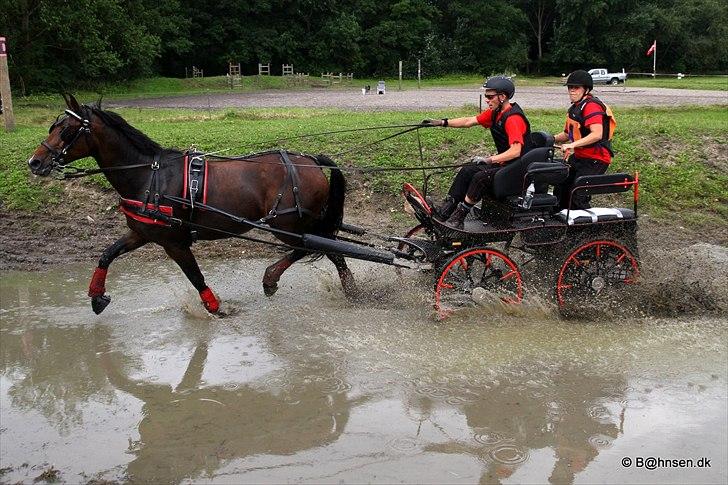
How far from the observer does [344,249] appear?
296 inches

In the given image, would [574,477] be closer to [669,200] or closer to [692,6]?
[669,200]

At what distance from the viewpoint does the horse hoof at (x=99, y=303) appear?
759cm

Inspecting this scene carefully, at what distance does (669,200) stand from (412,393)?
22.8 ft

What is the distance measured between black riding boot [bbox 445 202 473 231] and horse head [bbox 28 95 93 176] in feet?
12.5

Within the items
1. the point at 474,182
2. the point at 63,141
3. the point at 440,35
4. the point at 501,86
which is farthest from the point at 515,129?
the point at 440,35

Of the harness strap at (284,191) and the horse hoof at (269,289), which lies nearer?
the harness strap at (284,191)

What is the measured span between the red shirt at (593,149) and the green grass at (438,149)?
364 cm

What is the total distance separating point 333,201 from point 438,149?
4.79m

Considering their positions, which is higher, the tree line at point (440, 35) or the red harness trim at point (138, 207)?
the tree line at point (440, 35)

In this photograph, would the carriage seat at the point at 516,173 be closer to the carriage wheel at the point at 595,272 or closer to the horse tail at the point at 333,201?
the carriage wheel at the point at 595,272

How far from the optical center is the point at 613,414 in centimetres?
556

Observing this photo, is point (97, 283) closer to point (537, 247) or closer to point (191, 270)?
point (191, 270)

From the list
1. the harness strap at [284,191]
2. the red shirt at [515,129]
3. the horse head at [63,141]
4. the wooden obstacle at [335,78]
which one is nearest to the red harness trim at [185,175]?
the harness strap at [284,191]

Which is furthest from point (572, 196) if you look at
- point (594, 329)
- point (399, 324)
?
point (399, 324)
